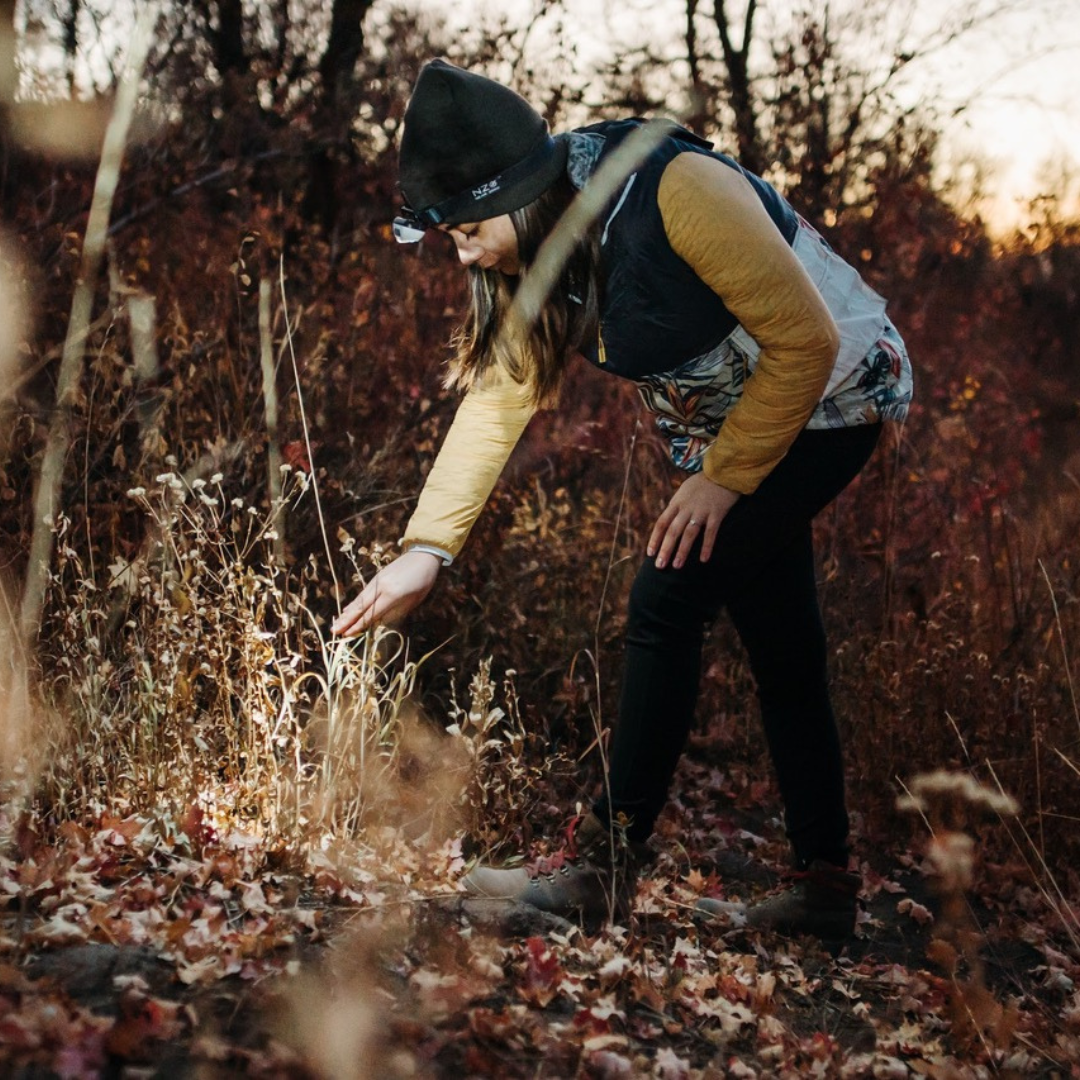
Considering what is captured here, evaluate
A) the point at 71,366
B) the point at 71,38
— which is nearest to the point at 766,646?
the point at 71,366

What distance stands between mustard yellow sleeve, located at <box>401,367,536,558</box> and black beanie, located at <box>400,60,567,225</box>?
0.47m

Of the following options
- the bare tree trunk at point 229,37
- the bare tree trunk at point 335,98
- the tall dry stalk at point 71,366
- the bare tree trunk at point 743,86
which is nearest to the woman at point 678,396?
the tall dry stalk at point 71,366

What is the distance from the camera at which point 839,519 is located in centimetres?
469

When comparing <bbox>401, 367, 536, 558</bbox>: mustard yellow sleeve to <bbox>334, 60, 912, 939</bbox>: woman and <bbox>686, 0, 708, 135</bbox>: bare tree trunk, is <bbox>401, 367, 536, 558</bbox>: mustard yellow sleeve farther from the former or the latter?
<bbox>686, 0, 708, 135</bbox>: bare tree trunk

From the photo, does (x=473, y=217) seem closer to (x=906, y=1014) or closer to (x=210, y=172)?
(x=906, y=1014)

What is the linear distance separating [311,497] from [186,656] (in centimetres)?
123

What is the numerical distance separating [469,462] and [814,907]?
1.34 m

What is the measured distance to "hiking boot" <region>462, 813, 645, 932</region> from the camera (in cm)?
264

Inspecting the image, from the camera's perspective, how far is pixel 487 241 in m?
2.31

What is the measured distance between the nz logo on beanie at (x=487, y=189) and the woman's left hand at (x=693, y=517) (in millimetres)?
668

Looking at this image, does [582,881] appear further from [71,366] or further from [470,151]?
[71,366]

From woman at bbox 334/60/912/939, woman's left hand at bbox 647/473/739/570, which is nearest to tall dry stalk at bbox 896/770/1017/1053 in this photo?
woman at bbox 334/60/912/939

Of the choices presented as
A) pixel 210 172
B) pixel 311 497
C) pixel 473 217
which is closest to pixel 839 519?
pixel 311 497

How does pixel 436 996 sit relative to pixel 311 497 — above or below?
below
